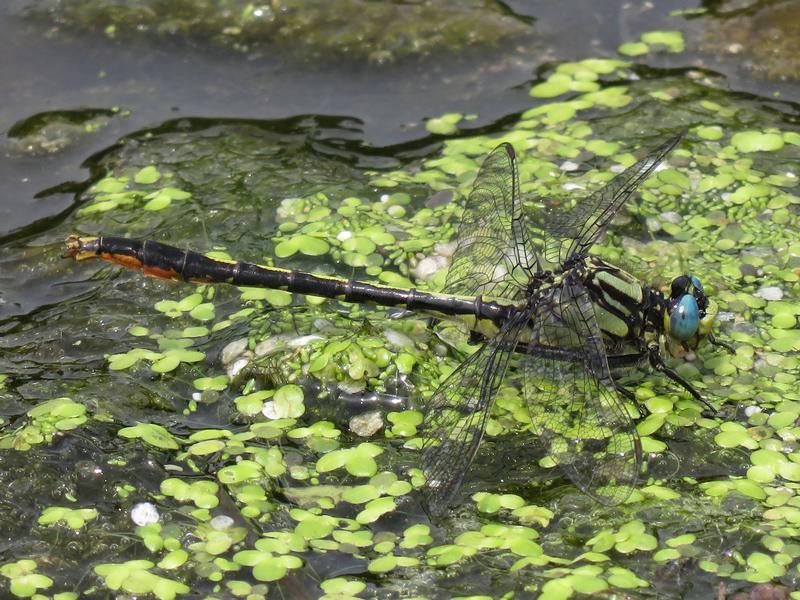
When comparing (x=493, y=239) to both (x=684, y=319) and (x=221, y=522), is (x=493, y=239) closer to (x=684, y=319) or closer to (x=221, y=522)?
(x=684, y=319)

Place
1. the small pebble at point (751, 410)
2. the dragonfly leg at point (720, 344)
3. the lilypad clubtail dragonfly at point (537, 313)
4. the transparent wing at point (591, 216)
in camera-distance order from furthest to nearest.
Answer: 1. the dragonfly leg at point (720, 344)
2. the transparent wing at point (591, 216)
3. the small pebble at point (751, 410)
4. the lilypad clubtail dragonfly at point (537, 313)

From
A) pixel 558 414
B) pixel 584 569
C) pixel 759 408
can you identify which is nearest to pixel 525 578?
pixel 584 569

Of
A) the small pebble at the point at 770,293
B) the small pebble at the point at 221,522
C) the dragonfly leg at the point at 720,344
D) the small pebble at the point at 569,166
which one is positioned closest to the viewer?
the small pebble at the point at 221,522

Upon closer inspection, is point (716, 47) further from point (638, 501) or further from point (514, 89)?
point (638, 501)

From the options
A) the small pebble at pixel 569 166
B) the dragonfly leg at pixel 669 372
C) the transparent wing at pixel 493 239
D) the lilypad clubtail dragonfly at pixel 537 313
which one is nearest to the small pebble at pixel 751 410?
the dragonfly leg at pixel 669 372

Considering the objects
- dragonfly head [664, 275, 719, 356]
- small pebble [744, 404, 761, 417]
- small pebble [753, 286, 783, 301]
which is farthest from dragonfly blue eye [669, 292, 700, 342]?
small pebble [753, 286, 783, 301]

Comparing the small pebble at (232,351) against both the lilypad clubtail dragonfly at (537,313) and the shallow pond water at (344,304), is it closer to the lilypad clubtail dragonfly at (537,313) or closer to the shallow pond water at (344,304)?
the shallow pond water at (344,304)

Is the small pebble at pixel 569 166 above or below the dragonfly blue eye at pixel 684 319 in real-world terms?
above

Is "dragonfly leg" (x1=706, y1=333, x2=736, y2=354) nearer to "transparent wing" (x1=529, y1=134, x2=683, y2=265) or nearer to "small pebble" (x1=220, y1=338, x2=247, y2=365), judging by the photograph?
"transparent wing" (x1=529, y1=134, x2=683, y2=265)
